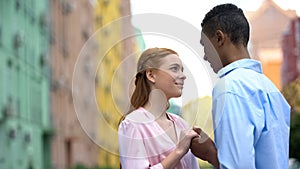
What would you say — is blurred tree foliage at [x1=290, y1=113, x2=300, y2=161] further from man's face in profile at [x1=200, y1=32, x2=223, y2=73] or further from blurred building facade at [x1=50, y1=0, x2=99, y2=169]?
man's face in profile at [x1=200, y1=32, x2=223, y2=73]

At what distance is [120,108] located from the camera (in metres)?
1.67

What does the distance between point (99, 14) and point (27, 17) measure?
995 cm

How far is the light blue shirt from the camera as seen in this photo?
154 cm

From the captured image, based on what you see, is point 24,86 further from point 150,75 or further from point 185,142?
point 185,142

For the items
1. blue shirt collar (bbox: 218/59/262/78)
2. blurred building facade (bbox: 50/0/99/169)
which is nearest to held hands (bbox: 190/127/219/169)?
blue shirt collar (bbox: 218/59/262/78)

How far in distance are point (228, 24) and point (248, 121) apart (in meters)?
0.21

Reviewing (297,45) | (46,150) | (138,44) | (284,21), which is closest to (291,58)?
(297,45)

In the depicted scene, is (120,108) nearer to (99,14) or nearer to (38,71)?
(38,71)

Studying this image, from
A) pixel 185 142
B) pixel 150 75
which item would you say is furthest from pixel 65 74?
pixel 185 142

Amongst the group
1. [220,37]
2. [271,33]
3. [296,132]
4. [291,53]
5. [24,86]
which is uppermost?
[271,33]

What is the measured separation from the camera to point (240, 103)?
1554mm

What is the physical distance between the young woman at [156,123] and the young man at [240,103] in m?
0.08

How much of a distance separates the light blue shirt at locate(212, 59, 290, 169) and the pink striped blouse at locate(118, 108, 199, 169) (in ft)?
0.37

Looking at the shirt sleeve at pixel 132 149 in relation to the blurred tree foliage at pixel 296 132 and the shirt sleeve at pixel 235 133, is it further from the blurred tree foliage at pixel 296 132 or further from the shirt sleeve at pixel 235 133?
the blurred tree foliage at pixel 296 132
